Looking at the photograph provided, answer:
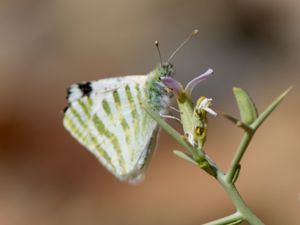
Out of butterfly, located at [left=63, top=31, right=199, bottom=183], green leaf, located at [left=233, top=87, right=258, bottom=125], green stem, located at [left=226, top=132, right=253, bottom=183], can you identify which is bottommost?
green stem, located at [left=226, top=132, right=253, bottom=183]

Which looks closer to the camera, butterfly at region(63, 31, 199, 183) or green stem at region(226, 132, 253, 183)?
green stem at region(226, 132, 253, 183)

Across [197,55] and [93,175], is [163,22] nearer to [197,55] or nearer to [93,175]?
[197,55]

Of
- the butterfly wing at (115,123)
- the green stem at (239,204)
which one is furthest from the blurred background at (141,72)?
the green stem at (239,204)

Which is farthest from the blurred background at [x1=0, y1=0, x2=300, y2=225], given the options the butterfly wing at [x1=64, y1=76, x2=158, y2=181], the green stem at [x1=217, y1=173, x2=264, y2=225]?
the green stem at [x1=217, y1=173, x2=264, y2=225]

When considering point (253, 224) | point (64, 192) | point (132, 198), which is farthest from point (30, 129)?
point (253, 224)

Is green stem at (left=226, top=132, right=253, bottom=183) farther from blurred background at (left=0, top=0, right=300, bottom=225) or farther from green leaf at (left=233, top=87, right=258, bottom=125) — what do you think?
blurred background at (left=0, top=0, right=300, bottom=225)

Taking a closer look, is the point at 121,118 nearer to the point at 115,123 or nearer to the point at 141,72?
the point at 115,123

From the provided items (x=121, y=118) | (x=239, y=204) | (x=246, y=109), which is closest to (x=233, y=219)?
(x=239, y=204)
